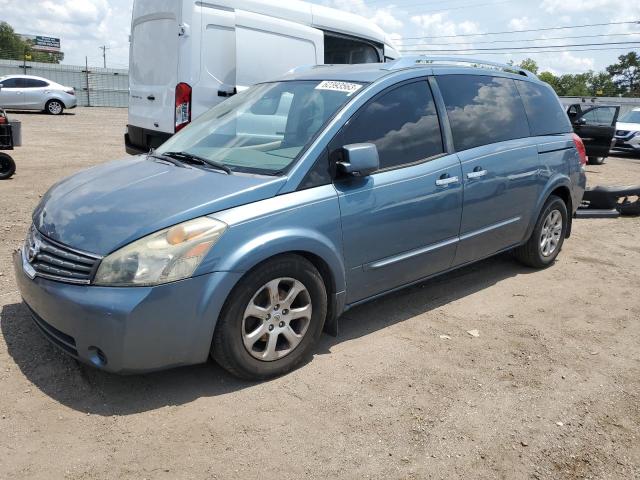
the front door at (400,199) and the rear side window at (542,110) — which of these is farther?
the rear side window at (542,110)

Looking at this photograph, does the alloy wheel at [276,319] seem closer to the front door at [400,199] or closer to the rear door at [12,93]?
the front door at [400,199]

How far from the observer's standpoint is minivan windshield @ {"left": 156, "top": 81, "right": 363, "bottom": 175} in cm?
357

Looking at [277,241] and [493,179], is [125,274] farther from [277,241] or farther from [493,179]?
[493,179]

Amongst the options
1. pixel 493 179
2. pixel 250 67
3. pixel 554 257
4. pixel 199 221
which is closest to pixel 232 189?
pixel 199 221

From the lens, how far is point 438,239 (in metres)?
4.14

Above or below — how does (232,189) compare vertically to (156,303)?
above

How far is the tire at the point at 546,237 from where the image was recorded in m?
5.29

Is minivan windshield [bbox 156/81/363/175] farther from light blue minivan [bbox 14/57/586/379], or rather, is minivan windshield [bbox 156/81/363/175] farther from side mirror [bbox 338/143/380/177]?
side mirror [bbox 338/143/380/177]

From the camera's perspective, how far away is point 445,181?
4098 mm

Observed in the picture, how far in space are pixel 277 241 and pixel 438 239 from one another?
1480 mm

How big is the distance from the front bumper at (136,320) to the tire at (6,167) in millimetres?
6629

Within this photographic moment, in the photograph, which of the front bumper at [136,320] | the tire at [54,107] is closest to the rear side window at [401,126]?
the front bumper at [136,320]

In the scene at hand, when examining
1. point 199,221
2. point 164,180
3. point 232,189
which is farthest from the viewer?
point 164,180

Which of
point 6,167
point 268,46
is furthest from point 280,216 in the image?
point 6,167
